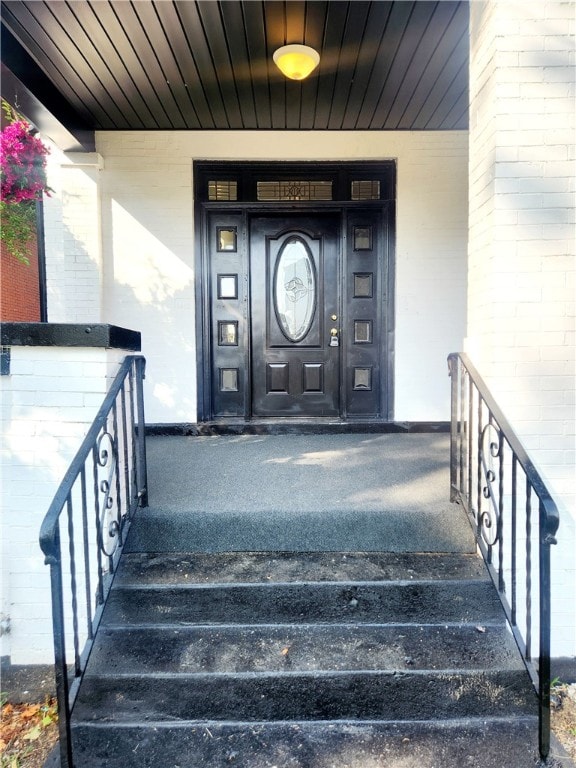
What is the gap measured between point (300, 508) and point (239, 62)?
2.68 meters

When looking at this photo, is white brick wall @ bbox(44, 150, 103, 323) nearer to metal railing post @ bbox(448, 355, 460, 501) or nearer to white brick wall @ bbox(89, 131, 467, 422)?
→ white brick wall @ bbox(89, 131, 467, 422)

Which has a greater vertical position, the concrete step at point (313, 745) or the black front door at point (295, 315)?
the black front door at point (295, 315)

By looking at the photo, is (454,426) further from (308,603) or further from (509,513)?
(308,603)

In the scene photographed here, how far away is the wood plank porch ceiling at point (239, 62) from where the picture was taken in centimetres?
253

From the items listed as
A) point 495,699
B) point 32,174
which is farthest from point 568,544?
point 32,174

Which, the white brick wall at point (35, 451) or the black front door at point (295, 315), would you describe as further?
the black front door at point (295, 315)

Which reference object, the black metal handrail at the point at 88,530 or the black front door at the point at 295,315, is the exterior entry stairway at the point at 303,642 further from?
the black front door at the point at 295,315

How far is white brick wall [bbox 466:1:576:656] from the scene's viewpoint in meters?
2.03

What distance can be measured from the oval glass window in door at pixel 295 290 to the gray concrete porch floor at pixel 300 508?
147 cm

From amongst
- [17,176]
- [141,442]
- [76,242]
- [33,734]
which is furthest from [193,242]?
[33,734]

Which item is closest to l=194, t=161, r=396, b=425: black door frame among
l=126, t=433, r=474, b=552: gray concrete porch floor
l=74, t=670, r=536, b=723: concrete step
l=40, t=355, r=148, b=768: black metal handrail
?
l=126, t=433, r=474, b=552: gray concrete porch floor

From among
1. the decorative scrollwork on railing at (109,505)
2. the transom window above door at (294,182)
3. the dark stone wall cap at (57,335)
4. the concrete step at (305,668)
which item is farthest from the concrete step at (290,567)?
the transom window above door at (294,182)

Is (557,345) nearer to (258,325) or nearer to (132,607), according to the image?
(132,607)

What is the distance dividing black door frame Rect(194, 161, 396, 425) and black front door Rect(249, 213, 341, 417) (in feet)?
0.29
